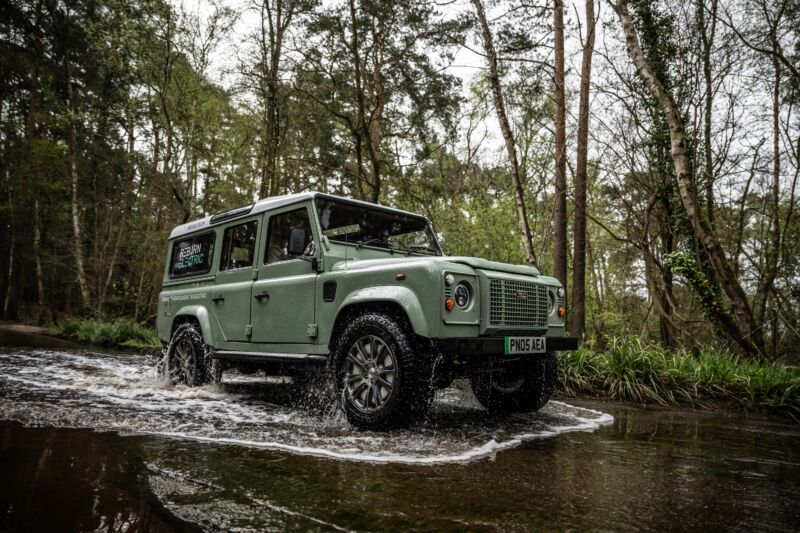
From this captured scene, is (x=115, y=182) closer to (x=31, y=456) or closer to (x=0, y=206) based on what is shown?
(x=0, y=206)

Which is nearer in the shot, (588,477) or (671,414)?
(588,477)

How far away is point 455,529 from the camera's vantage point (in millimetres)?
2010

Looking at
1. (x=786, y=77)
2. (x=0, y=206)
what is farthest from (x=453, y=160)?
(x=0, y=206)

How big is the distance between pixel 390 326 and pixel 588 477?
1.73 metres

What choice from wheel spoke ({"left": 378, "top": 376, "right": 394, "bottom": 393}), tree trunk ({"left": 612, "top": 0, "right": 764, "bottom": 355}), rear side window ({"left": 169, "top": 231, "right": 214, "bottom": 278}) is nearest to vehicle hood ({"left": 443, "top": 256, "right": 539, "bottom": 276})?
wheel spoke ({"left": 378, "top": 376, "right": 394, "bottom": 393})

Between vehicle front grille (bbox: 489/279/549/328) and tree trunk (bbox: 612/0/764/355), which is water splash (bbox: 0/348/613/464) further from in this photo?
tree trunk (bbox: 612/0/764/355)

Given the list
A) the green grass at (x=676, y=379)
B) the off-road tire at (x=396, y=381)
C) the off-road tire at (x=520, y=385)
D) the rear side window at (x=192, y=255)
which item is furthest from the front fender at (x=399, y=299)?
the green grass at (x=676, y=379)

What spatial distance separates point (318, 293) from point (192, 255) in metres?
2.98

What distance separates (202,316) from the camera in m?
6.12

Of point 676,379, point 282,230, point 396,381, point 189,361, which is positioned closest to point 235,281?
point 282,230

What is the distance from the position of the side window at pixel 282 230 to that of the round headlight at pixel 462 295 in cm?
180

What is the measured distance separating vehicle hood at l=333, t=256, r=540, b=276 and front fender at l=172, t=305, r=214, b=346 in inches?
88.4

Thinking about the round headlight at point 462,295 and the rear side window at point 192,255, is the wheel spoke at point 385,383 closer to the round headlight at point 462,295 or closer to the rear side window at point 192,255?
the round headlight at point 462,295

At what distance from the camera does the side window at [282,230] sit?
16.8 feet
